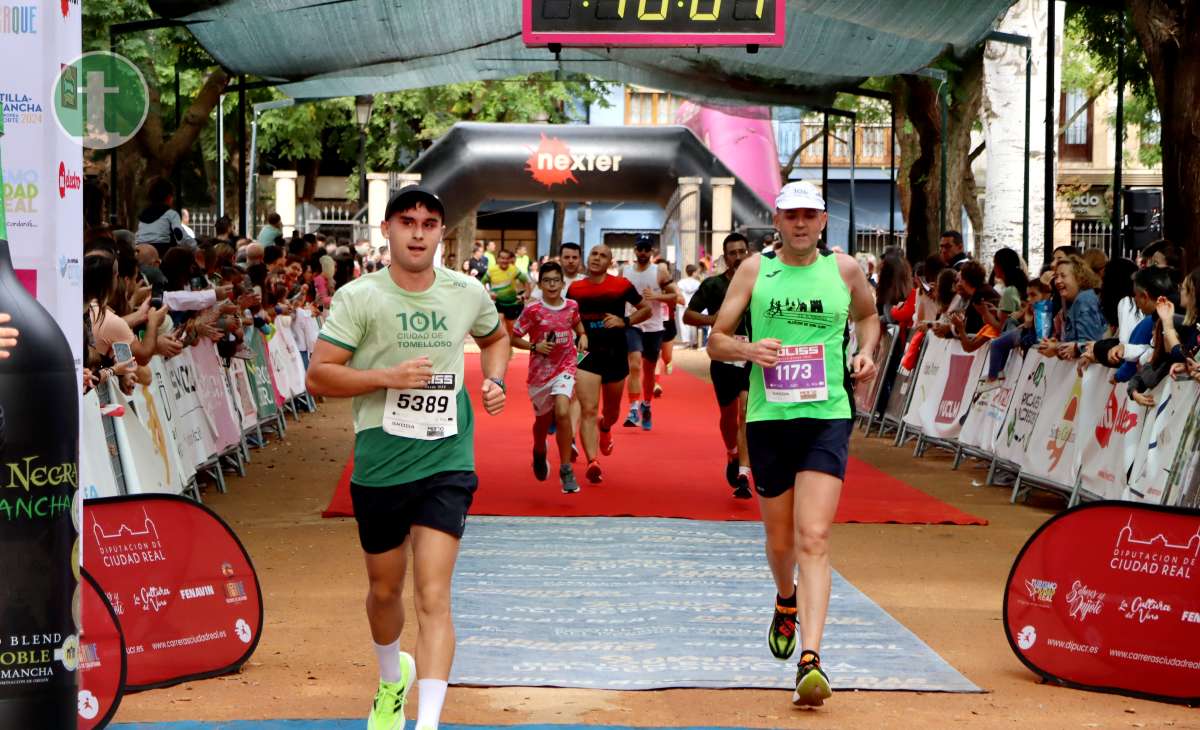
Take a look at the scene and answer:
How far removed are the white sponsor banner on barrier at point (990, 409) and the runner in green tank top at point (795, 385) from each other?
719 cm

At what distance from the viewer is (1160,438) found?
10320 millimetres

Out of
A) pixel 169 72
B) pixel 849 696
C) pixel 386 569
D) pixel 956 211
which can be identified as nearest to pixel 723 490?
pixel 849 696

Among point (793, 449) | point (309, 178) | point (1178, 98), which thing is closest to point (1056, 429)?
point (1178, 98)

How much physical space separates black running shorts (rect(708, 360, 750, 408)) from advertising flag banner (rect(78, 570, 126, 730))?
23.9 ft

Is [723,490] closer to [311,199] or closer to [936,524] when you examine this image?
[936,524]

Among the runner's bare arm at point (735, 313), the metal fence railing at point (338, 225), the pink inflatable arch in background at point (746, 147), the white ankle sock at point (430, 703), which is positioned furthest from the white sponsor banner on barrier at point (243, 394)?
the pink inflatable arch in background at point (746, 147)

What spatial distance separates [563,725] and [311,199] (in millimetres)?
55771

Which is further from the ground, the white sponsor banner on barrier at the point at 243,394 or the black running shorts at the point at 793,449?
the black running shorts at the point at 793,449

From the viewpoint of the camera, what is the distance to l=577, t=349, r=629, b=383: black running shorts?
13.7 meters

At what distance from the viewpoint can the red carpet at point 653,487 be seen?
12.4 metres

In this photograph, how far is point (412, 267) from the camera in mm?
5984

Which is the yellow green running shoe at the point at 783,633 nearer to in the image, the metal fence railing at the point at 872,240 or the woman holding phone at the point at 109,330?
the woman holding phone at the point at 109,330

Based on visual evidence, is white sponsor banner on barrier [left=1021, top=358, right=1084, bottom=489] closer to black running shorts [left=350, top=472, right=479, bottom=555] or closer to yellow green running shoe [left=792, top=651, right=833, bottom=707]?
yellow green running shoe [left=792, top=651, right=833, bottom=707]

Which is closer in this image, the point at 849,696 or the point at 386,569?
the point at 386,569
